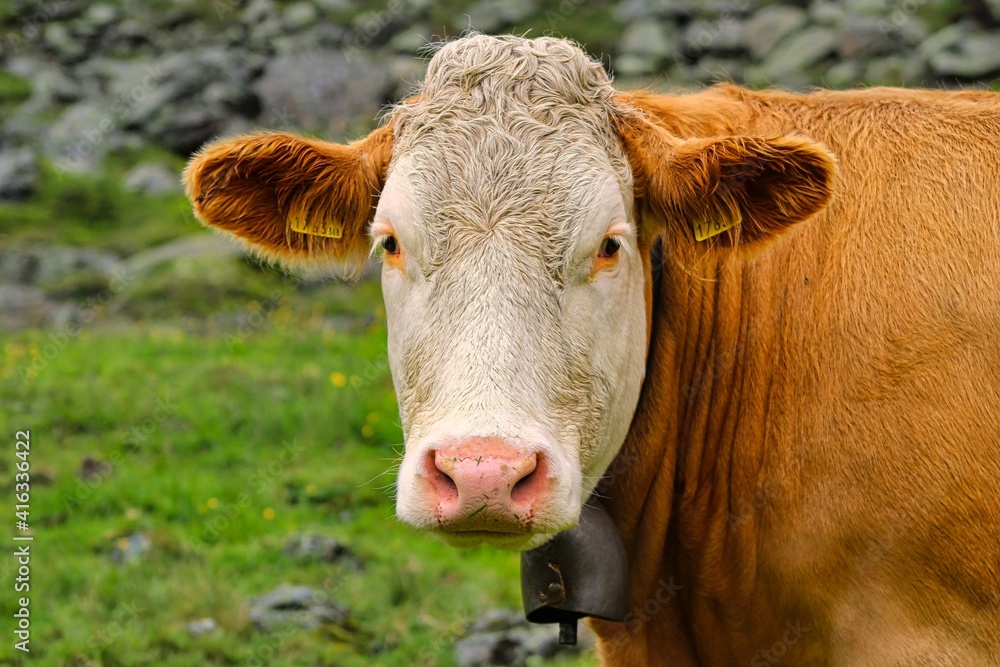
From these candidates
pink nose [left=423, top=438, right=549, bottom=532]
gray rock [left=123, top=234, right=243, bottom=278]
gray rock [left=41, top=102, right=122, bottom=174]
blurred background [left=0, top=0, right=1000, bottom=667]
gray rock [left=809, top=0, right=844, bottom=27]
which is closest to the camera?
pink nose [left=423, top=438, right=549, bottom=532]

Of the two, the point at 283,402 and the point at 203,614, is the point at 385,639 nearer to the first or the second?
the point at 203,614

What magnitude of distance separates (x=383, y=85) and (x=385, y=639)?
14.3 metres

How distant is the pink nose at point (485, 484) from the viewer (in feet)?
9.90

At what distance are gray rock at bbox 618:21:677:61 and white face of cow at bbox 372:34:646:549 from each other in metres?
14.7

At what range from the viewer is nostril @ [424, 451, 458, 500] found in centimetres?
310

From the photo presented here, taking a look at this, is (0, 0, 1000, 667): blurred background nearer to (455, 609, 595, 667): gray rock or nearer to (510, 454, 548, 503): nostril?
(455, 609, 595, 667): gray rock

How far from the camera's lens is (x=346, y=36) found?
2073 centimetres

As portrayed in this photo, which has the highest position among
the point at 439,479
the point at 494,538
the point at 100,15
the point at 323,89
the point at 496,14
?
the point at 100,15

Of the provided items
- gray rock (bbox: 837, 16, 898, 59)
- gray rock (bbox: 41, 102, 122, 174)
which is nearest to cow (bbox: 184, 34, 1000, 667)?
gray rock (bbox: 837, 16, 898, 59)

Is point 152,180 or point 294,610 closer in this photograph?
point 294,610

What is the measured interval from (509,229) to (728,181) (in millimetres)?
876

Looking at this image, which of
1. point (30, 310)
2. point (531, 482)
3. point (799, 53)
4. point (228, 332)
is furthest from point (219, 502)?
point (799, 53)

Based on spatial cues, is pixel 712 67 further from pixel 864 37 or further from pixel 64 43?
pixel 64 43

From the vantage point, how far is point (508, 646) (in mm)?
6215
